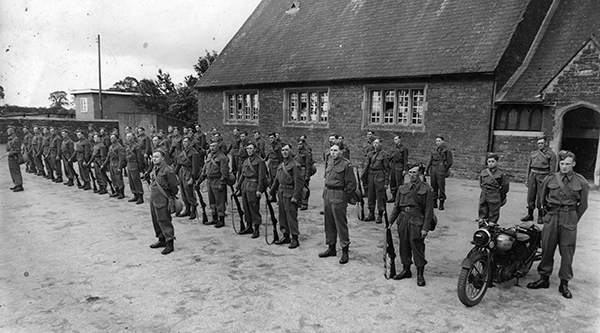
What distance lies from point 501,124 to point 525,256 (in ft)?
33.3

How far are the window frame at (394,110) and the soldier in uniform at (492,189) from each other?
8.55m

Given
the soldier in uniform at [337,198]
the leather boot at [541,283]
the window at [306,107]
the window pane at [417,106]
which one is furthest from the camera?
the window at [306,107]

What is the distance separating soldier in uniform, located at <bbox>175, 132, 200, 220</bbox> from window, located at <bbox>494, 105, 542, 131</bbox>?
35.7 feet

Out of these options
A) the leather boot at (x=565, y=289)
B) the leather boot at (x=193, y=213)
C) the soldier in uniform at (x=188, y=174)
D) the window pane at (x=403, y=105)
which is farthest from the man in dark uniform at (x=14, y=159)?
the leather boot at (x=565, y=289)

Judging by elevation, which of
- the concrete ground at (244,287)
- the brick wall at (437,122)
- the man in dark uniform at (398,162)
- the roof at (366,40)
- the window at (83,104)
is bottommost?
the concrete ground at (244,287)

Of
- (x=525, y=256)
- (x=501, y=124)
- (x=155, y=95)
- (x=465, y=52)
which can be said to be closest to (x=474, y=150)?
(x=501, y=124)

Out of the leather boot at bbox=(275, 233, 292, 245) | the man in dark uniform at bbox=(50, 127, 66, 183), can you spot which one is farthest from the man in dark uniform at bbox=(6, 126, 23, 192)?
the leather boot at bbox=(275, 233, 292, 245)

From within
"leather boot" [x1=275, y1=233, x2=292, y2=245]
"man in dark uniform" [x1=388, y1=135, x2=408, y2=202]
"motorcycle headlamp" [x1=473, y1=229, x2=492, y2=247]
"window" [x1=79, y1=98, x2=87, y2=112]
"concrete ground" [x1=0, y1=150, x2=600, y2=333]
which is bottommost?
"concrete ground" [x1=0, y1=150, x2=600, y2=333]

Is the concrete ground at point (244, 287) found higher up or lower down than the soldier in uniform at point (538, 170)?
lower down

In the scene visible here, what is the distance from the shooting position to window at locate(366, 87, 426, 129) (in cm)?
1642

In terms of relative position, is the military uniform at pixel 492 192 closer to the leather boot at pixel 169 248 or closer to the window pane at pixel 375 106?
the leather boot at pixel 169 248

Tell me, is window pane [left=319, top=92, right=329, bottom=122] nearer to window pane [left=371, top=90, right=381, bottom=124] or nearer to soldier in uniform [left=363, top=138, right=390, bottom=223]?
window pane [left=371, top=90, right=381, bottom=124]

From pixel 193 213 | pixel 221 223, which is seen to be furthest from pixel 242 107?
pixel 221 223

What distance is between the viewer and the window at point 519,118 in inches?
545
